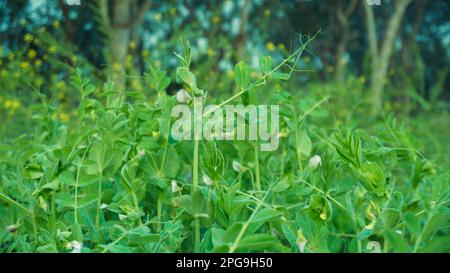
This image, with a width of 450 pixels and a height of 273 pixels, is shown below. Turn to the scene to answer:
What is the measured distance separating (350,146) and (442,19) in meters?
10.1

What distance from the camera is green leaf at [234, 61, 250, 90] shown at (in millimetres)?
557

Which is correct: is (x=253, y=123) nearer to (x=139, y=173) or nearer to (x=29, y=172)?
(x=139, y=173)

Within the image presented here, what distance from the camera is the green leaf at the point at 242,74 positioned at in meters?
0.56

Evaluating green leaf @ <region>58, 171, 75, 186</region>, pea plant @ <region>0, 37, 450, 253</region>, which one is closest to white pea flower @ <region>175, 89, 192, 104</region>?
pea plant @ <region>0, 37, 450, 253</region>

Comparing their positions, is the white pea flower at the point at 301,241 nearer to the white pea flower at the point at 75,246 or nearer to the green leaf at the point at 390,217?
the green leaf at the point at 390,217

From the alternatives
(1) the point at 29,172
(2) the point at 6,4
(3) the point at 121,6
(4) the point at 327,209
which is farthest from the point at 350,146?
(3) the point at 121,6

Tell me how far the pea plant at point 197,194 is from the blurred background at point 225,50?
3.4 inches

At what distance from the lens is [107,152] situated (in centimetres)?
57

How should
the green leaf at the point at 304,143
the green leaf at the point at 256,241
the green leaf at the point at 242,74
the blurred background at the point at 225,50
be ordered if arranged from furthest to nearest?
the blurred background at the point at 225,50
the green leaf at the point at 304,143
the green leaf at the point at 242,74
the green leaf at the point at 256,241

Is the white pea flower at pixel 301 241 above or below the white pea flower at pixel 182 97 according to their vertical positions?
below

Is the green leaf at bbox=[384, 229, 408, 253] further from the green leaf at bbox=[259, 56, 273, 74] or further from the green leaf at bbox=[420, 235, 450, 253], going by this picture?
the green leaf at bbox=[259, 56, 273, 74]

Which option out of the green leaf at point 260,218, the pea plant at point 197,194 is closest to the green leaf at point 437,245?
the pea plant at point 197,194

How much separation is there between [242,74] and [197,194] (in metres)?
0.13

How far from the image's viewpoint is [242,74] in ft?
1.84
